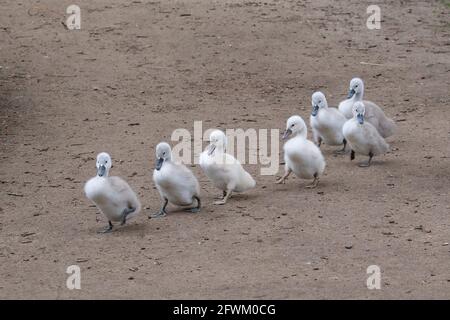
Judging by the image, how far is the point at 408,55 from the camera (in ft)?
48.1

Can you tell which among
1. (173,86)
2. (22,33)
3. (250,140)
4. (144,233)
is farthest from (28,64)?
(144,233)

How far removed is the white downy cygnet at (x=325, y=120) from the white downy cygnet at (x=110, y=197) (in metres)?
2.72

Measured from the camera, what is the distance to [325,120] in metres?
10.6

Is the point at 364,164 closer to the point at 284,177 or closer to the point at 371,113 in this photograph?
the point at 371,113

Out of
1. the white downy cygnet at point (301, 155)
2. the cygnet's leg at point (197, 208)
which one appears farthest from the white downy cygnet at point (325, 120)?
the cygnet's leg at point (197, 208)

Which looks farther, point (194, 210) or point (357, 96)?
point (357, 96)

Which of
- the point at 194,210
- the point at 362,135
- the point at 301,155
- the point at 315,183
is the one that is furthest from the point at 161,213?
the point at 362,135

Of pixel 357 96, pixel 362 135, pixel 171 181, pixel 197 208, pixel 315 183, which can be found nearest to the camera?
pixel 171 181

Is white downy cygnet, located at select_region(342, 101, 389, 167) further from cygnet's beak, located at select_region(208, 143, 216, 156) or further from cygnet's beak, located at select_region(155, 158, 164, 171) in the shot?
cygnet's beak, located at select_region(155, 158, 164, 171)

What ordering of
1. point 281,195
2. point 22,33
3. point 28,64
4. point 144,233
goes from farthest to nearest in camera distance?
point 22,33
point 28,64
point 281,195
point 144,233

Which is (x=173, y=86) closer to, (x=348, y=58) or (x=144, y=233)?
(x=348, y=58)

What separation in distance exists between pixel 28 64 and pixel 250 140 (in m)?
4.50

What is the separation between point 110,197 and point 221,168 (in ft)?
3.98

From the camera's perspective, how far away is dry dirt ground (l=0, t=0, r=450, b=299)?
7555 mm
